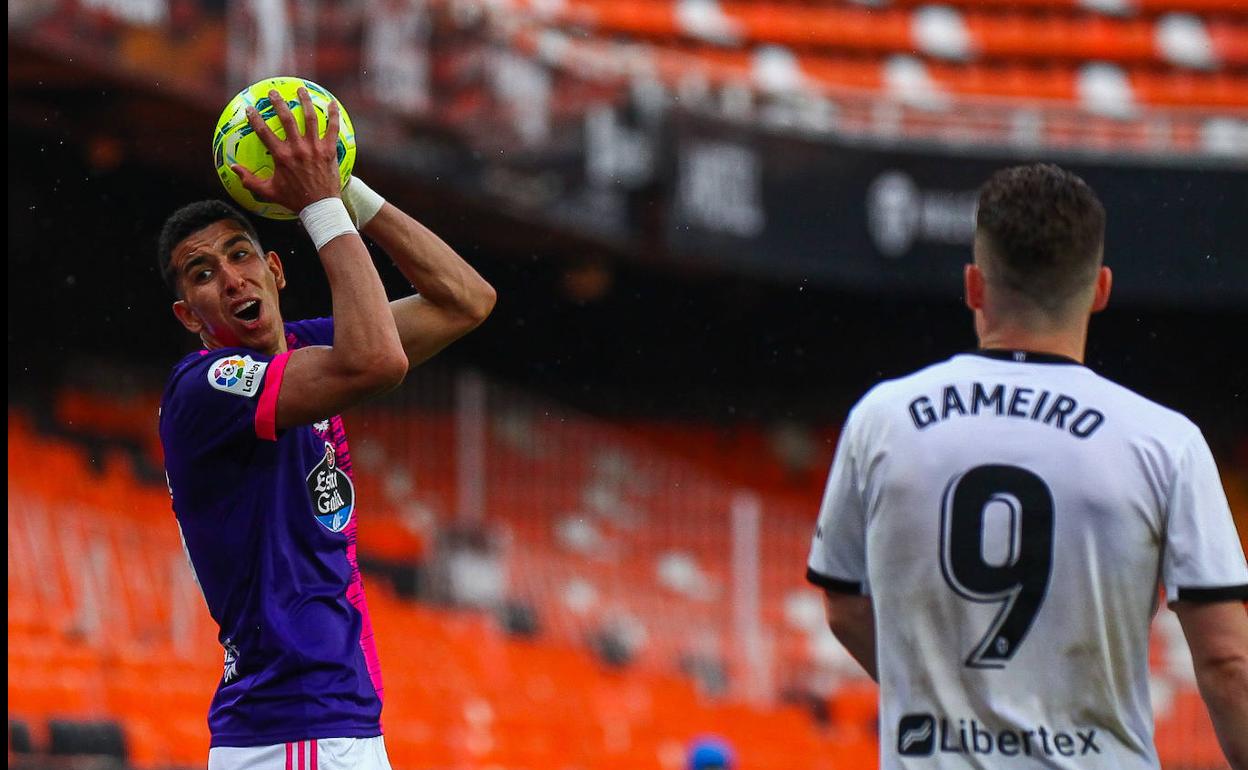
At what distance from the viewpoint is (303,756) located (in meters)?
3.12

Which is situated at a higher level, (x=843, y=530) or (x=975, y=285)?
(x=975, y=285)

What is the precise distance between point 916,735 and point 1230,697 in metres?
0.43

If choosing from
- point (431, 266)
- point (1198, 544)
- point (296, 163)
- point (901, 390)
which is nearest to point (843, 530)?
point (901, 390)

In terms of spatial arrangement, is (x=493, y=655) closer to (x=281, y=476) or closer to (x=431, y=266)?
(x=431, y=266)

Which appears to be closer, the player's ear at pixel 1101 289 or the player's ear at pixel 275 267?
the player's ear at pixel 1101 289

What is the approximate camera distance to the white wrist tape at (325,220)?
314cm

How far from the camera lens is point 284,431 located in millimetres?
3166

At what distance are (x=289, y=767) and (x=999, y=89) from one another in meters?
13.4

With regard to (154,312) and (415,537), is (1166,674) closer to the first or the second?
(415,537)

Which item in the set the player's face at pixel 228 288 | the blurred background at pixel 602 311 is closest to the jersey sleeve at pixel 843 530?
the player's face at pixel 228 288

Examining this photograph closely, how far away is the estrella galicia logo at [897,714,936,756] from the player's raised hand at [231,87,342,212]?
4.74ft

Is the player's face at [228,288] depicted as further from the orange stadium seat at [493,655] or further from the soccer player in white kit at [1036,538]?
the orange stadium seat at [493,655]

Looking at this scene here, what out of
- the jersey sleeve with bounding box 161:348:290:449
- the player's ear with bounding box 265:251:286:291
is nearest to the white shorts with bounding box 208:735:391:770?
the jersey sleeve with bounding box 161:348:290:449

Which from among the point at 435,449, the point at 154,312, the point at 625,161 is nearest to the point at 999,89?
the point at 625,161
